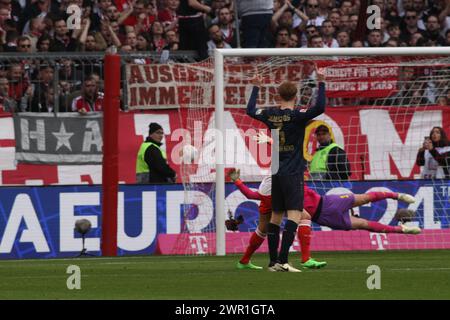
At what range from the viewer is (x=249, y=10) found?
23.5 m

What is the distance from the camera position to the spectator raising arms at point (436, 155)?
69.4 ft

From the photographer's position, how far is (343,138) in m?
22.2

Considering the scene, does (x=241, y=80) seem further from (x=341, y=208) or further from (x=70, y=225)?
(x=341, y=208)

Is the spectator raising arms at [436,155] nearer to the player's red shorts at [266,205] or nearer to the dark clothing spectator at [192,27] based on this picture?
the dark clothing spectator at [192,27]

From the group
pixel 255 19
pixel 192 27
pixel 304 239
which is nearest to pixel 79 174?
pixel 192 27

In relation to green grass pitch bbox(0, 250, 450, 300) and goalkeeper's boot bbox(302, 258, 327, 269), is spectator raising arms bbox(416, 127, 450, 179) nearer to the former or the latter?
green grass pitch bbox(0, 250, 450, 300)

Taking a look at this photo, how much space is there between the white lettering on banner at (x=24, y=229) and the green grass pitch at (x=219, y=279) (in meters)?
2.17

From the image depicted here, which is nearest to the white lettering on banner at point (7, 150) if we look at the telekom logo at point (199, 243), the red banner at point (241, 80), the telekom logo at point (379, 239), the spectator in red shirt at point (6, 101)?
the spectator in red shirt at point (6, 101)

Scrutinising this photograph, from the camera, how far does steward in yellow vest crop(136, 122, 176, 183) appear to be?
823 inches

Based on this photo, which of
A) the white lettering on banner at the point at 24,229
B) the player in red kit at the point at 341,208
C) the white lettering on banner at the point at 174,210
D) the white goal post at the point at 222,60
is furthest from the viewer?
the white lettering on banner at the point at 174,210

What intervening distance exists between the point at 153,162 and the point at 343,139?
11.2ft

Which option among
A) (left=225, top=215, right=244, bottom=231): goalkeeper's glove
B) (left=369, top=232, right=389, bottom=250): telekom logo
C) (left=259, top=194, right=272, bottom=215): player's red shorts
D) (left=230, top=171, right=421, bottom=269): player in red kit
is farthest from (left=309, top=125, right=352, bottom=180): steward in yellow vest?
(left=259, top=194, right=272, bottom=215): player's red shorts

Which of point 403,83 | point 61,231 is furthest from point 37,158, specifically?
point 403,83

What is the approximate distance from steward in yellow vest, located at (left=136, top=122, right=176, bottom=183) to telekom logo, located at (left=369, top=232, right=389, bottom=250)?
11.0 feet
